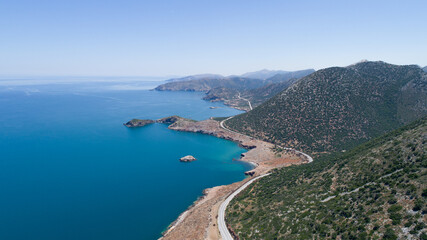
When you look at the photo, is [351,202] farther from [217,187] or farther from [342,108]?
[342,108]

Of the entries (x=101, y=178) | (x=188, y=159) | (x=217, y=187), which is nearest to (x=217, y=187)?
(x=217, y=187)

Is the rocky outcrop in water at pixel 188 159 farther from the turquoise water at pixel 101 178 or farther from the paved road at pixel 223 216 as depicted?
the paved road at pixel 223 216

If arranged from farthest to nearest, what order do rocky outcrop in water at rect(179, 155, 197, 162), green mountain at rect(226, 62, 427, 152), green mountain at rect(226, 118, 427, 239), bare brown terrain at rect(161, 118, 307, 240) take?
green mountain at rect(226, 62, 427, 152)
rocky outcrop in water at rect(179, 155, 197, 162)
bare brown terrain at rect(161, 118, 307, 240)
green mountain at rect(226, 118, 427, 239)

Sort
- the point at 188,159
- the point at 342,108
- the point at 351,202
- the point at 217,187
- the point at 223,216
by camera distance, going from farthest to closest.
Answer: the point at 342,108
the point at 188,159
the point at 217,187
the point at 223,216
the point at 351,202

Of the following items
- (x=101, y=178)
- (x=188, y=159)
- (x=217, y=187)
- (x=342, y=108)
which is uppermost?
(x=342, y=108)

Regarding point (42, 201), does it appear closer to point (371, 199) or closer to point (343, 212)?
point (343, 212)

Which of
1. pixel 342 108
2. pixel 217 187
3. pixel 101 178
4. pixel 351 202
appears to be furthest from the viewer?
pixel 342 108

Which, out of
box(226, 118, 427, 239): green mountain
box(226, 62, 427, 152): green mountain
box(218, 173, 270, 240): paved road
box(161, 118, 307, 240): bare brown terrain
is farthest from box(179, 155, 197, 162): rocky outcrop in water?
box(226, 118, 427, 239): green mountain

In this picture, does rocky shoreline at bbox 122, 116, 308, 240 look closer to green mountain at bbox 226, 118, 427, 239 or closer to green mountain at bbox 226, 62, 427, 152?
green mountain at bbox 226, 118, 427, 239

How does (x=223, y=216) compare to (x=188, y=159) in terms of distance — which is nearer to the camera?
(x=223, y=216)
